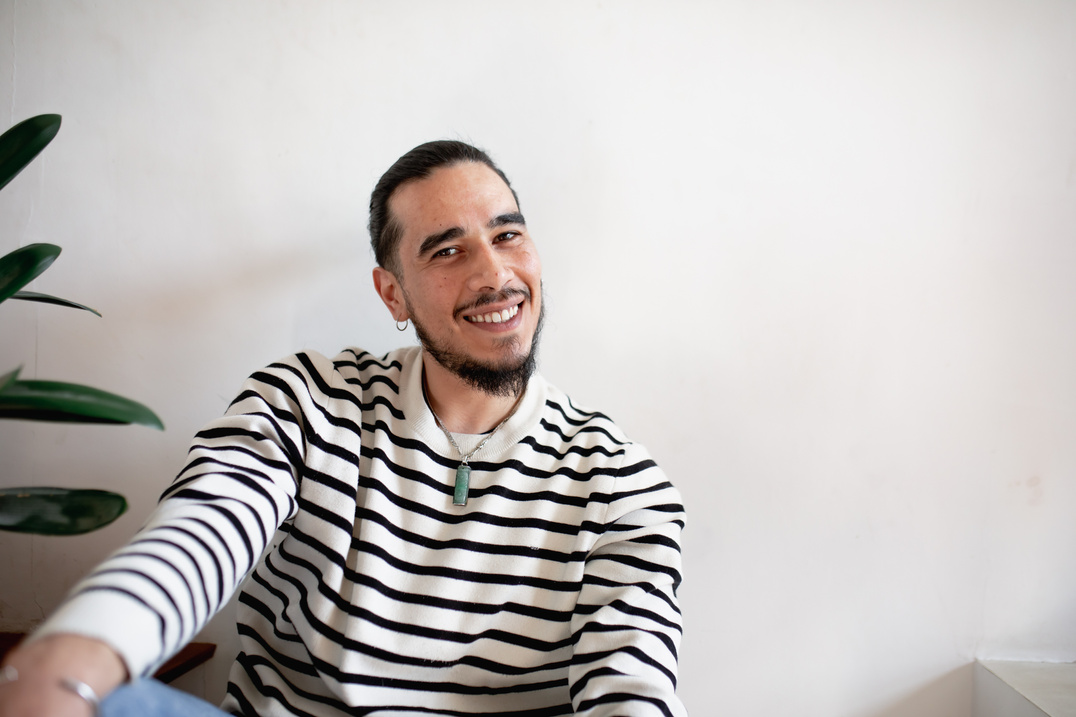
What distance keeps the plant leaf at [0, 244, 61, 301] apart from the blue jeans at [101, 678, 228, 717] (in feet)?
2.00

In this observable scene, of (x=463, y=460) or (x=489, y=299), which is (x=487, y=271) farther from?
(x=463, y=460)

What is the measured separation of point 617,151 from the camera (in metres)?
1.38

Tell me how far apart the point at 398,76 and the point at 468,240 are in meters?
0.48

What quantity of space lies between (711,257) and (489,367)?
0.55 metres

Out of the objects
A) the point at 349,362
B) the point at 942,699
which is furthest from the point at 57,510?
the point at 942,699

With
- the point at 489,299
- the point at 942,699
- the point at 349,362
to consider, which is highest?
the point at 489,299

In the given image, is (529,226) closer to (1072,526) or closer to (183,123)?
(183,123)

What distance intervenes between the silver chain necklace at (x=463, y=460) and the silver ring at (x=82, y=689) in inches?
22.3

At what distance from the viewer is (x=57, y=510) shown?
0.86 m

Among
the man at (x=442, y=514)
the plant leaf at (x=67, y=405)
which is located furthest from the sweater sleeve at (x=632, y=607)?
the plant leaf at (x=67, y=405)

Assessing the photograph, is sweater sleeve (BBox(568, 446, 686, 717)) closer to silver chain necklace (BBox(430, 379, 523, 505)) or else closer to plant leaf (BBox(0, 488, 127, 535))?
silver chain necklace (BBox(430, 379, 523, 505))

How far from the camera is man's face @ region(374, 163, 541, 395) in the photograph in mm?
1160

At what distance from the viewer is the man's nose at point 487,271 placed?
114 cm

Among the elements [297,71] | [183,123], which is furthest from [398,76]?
[183,123]
